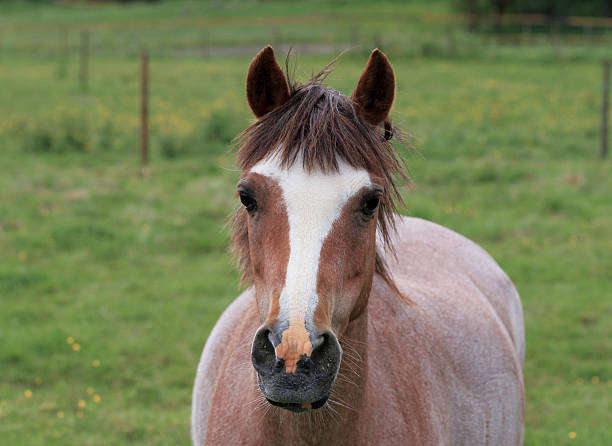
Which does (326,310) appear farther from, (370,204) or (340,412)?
(340,412)

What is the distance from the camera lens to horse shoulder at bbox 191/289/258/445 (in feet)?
9.21

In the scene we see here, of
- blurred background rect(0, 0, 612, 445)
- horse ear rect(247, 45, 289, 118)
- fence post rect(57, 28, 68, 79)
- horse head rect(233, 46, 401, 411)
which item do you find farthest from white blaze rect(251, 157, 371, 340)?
fence post rect(57, 28, 68, 79)

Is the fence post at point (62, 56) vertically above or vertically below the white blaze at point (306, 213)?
below

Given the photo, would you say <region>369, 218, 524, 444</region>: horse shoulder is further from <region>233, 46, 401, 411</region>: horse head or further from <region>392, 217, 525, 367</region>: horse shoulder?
<region>233, 46, 401, 411</region>: horse head

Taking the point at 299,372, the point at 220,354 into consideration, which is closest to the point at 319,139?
the point at 299,372

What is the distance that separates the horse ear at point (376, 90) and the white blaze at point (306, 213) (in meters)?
0.29

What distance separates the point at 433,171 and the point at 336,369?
845 cm

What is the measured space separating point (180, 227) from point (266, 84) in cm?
605

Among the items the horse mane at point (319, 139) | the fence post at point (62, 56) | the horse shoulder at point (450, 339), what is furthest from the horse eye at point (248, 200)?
the fence post at point (62, 56)

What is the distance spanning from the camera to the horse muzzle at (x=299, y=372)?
6.22 feet

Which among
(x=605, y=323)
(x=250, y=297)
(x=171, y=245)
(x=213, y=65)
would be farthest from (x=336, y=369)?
(x=213, y=65)

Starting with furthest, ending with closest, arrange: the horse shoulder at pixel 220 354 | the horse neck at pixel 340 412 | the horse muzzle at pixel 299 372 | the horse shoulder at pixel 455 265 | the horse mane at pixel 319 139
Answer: the horse shoulder at pixel 455 265 < the horse shoulder at pixel 220 354 < the horse neck at pixel 340 412 < the horse mane at pixel 319 139 < the horse muzzle at pixel 299 372

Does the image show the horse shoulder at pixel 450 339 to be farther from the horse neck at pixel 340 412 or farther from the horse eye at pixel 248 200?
the horse eye at pixel 248 200

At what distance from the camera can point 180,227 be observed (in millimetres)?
8281
